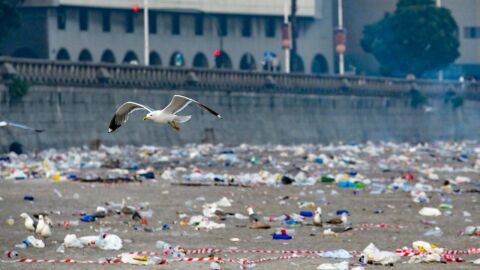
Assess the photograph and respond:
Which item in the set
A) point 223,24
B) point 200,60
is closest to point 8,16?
point 200,60

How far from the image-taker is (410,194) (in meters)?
39.5

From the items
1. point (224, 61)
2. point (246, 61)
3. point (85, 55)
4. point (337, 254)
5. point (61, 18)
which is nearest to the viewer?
point (337, 254)

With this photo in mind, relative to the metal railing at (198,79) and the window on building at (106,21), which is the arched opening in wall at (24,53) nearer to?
the window on building at (106,21)

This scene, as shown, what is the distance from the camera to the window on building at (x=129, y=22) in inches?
4289

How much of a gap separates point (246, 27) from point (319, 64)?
8667 millimetres

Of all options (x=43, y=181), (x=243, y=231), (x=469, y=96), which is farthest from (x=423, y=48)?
(x=243, y=231)

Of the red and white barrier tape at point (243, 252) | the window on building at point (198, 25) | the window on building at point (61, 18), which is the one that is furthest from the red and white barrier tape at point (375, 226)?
the window on building at point (198, 25)

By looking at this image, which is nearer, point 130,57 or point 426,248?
point 426,248

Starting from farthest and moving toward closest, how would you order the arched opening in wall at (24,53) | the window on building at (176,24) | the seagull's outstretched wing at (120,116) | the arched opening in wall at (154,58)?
the window on building at (176,24), the arched opening in wall at (154,58), the arched opening in wall at (24,53), the seagull's outstretched wing at (120,116)

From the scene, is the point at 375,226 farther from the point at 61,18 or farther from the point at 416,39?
the point at 416,39

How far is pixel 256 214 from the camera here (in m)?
33.1

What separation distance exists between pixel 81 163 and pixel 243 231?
87.8 feet

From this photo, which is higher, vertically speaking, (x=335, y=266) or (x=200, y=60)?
(x=200, y=60)

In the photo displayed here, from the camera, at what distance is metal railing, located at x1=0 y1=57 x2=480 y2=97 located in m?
73.6
